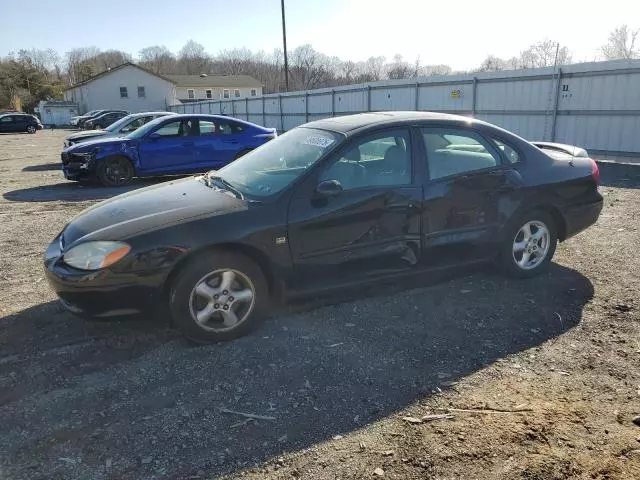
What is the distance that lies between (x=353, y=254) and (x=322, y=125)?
1.33 metres

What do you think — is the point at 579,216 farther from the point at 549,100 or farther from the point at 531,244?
the point at 549,100

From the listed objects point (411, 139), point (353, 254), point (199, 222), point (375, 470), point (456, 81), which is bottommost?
point (375, 470)

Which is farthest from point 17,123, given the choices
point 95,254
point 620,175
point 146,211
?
point 95,254

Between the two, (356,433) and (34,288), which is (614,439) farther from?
(34,288)

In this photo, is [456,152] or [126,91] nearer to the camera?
[456,152]

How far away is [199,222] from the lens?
3604 millimetres

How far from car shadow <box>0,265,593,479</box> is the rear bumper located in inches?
25.6

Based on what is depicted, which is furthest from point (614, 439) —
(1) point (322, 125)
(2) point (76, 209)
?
(2) point (76, 209)

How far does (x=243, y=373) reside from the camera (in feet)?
11.0

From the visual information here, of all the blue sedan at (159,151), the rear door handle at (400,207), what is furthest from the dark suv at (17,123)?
the rear door handle at (400,207)

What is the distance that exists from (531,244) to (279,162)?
2.54m

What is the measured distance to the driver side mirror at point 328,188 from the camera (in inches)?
150

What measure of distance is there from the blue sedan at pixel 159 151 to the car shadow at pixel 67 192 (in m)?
0.28

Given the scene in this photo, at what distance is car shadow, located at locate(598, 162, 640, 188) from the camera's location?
33.6 ft
